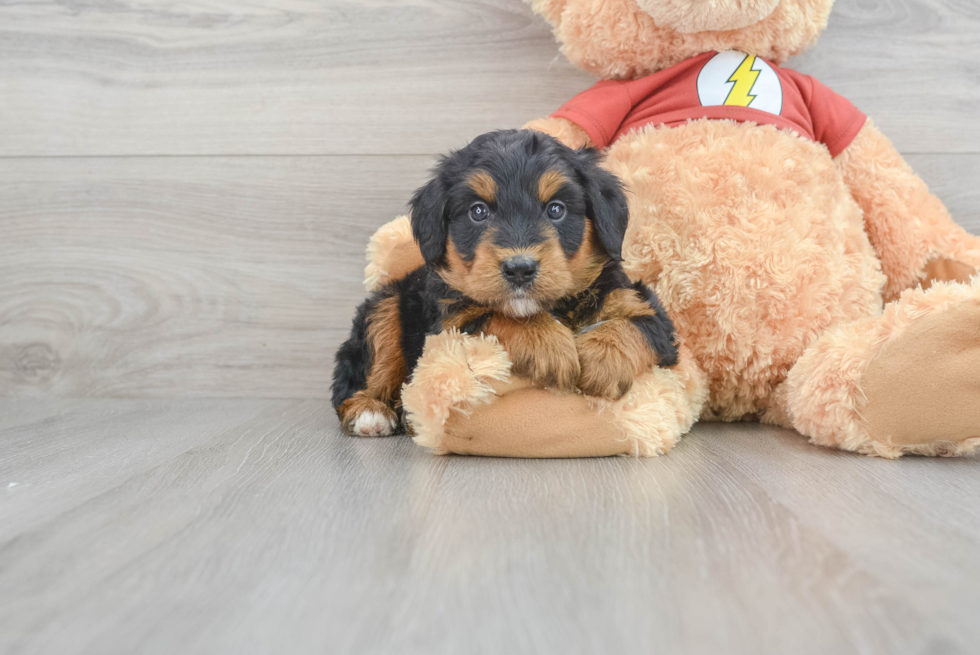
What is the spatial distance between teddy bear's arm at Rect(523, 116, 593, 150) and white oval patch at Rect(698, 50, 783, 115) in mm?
293

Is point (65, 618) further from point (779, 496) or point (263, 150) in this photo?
point (263, 150)

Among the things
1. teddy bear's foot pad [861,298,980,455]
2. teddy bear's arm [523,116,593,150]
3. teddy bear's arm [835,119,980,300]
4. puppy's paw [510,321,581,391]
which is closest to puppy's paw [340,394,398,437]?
puppy's paw [510,321,581,391]

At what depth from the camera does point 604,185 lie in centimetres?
143

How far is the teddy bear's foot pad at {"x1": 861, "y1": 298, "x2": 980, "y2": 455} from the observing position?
1262 millimetres

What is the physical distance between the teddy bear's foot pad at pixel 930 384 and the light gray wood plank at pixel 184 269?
4.66 ft

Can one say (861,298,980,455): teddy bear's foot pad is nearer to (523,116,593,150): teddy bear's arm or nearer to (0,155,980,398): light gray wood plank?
(523,116,593,150): teddy bear's arm

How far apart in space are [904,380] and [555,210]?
713 millimetres

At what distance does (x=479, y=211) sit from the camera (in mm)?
1380

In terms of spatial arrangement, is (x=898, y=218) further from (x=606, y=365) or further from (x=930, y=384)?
(x=606, y=365)

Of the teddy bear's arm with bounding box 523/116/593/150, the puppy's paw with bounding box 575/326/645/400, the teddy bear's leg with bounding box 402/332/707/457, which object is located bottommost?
the teddy bear's leg with bounding box 402/332/707/457

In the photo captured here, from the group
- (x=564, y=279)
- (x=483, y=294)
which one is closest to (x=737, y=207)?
(x=564, y=279)

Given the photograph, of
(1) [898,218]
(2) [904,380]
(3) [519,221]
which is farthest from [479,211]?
(1) [898,218]

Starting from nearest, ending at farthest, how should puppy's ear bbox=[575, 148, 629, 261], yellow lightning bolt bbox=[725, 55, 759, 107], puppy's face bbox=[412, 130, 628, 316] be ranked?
puppy's face bbox=[412, 130, 628, 316], puppy's ear bbox=[575, 148, 629, 261], yellow lightning bolt bbox=[725, 55, 759, 107]

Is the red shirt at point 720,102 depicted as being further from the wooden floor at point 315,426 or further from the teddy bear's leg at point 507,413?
the teddy bear's leg at point 507,413
